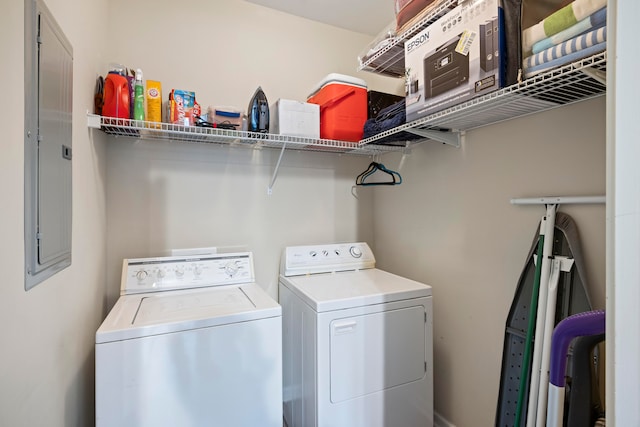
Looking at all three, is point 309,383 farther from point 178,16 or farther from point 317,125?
point 178,16

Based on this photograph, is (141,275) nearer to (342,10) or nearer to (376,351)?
(376,351)

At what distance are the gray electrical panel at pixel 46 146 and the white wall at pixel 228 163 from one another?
737 mm

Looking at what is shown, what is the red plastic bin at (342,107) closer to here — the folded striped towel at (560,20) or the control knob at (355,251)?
the control knob at (355,251)

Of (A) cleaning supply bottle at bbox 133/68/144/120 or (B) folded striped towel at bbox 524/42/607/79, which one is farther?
(A) cleaning supply bottle at bbox 133/68/144/120

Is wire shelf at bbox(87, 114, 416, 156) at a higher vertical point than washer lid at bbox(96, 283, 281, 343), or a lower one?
higher

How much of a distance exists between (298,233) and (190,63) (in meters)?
1.35

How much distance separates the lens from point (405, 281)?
190 centimetres

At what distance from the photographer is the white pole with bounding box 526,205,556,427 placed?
1.25 m

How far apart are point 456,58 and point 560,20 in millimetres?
356

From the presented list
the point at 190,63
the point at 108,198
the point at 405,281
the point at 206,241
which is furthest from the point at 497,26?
the point at 108,198

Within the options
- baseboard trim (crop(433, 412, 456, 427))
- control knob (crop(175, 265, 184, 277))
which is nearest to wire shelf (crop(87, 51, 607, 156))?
control knob (crop(175, 265, 184, 277))

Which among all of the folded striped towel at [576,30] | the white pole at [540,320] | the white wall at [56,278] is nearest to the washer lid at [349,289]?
the white pole at [540,320]

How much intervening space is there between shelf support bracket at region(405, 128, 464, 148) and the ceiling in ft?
3.72

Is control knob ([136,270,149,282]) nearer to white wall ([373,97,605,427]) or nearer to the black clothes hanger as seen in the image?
the black clothes hanger
